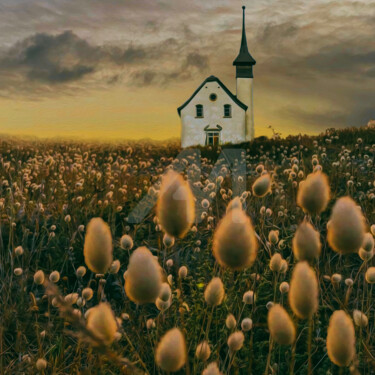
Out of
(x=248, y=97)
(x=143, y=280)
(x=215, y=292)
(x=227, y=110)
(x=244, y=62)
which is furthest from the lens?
(x=244, y=62)

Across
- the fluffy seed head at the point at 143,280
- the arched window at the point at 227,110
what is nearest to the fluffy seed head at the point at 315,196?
the fluffy seed head at the point at 143,280

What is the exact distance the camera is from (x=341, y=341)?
985 mm

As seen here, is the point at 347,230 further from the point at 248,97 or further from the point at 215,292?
the point at 248,97

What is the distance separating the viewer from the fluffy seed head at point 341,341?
981 millimetres

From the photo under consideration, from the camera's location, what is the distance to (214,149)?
15.6m

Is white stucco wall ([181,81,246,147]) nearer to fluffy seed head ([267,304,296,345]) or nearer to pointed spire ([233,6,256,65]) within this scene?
pointed spire ([233,6,256,65])

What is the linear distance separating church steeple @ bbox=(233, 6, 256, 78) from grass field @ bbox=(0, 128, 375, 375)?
26.0 m

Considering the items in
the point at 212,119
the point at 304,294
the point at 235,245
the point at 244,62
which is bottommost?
the point at 304,294

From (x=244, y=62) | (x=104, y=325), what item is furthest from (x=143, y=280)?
(x=244, y=62)

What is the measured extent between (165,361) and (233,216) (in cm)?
31

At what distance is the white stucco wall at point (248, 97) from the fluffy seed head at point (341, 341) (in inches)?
1239

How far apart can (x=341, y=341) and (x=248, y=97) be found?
1317 inches

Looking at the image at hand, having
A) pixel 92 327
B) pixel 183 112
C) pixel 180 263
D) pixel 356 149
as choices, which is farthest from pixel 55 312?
pixel 183 112

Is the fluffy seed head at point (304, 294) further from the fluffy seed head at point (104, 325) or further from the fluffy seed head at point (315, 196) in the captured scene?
the fluffy seed head at point (104, 325)
